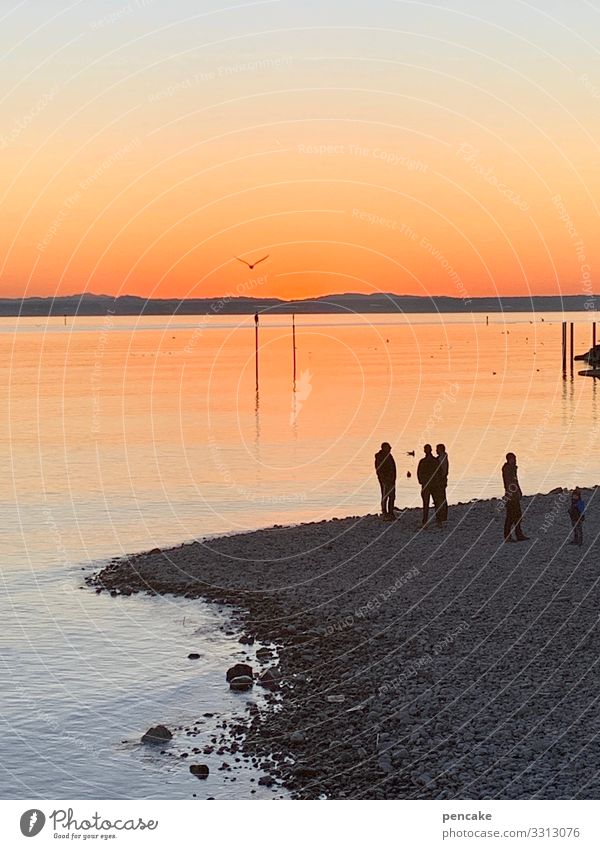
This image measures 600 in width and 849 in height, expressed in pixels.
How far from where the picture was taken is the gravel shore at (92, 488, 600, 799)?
55.4 feet

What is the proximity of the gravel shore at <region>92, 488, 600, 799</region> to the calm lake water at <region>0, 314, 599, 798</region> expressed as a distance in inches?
51.1

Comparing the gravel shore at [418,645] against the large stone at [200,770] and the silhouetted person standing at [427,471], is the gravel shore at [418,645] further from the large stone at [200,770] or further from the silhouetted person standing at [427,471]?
the silhouetted person standing at [427,471]

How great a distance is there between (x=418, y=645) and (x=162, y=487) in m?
30.3

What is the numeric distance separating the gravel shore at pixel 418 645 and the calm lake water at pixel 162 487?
4.26 ft

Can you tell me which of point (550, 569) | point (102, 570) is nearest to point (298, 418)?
point (102, 570)

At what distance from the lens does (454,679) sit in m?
20.2

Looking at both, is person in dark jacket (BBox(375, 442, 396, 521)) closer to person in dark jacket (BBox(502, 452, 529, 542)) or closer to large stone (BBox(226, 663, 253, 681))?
person in dark jacket (BBox(502, 452, 529, 542))

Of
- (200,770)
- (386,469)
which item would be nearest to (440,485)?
(386,469)

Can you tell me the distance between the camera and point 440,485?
3014 centimetres

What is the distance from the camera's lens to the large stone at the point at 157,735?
1991 centimetres

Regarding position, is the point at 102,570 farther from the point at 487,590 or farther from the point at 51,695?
the point at 487,590

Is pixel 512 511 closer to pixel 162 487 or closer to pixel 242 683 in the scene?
pixel 242 683

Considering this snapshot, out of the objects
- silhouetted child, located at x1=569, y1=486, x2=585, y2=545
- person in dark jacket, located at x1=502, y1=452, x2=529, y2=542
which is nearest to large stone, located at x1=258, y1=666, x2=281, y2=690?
person in dark jacket, located at x1=502, y1=452, x2=529, y2=542
